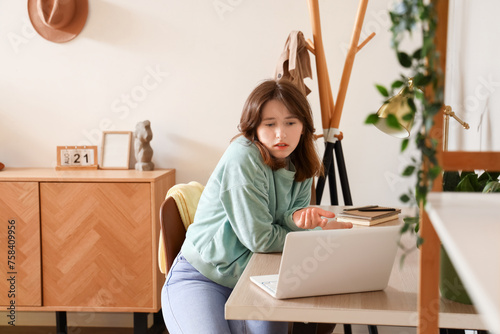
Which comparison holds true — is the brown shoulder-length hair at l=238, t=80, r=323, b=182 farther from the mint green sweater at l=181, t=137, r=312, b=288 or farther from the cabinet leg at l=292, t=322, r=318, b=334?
the cabinet leg at l=292, t=322, r=318, b=334

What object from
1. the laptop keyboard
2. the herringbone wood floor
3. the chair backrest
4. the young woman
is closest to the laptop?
the laptop keyboard

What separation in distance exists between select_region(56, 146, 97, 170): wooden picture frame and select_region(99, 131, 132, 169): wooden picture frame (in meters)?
0.06

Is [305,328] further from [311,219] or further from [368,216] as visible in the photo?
[368,216]

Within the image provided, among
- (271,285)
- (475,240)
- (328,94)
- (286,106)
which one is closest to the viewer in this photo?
(475,240)

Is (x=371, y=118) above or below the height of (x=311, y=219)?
above

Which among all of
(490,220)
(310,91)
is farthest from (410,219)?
(310,91)

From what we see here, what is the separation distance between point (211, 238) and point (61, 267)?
1.36m

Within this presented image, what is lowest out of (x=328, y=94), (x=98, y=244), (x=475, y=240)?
(x=98, y=244)

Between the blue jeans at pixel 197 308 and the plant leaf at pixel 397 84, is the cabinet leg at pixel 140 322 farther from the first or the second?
the plant leaf at pixel 397 84

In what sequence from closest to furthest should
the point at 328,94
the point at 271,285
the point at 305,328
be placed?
the point at 271,285 → the point at 305,328 → the point at 328,94

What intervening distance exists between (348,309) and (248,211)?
22.9 inches

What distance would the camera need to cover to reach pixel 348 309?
4.01 feet

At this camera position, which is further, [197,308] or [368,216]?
[368,216]

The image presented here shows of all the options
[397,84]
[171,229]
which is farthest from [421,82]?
[171,229]
